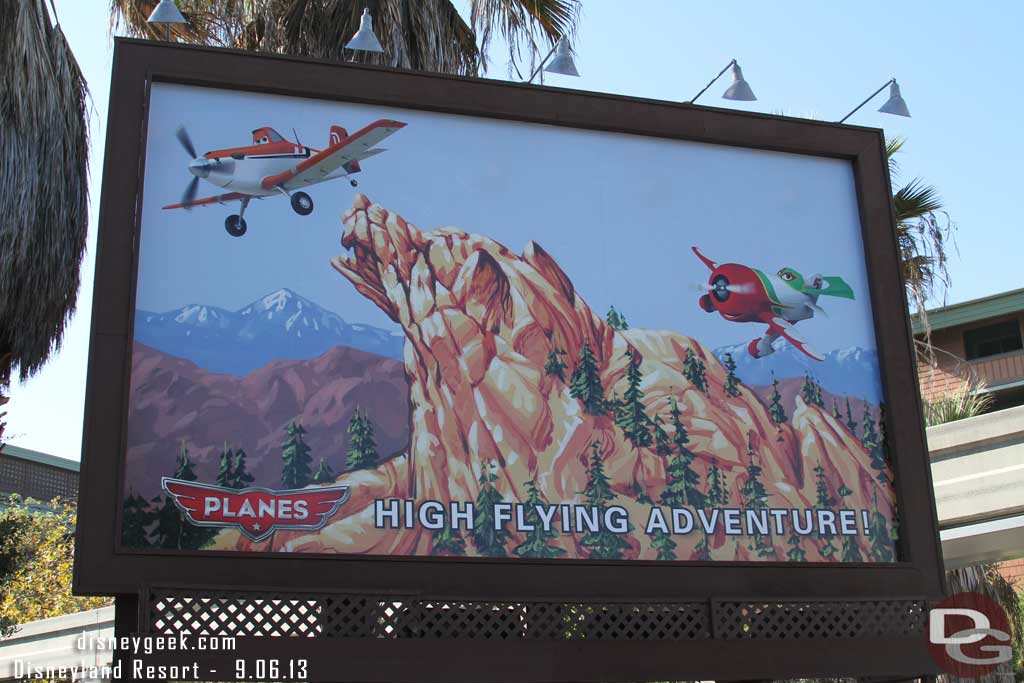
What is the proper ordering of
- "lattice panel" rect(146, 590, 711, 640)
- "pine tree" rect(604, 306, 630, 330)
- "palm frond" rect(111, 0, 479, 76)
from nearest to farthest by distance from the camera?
"lattice panel" rect(146, 590, 711, 640) → "pine tree" rect(604, 306, 630, 330) → "palm frond" rect(111, 0, 479, 76)

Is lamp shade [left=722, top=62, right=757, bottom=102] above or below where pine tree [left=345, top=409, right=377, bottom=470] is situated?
above

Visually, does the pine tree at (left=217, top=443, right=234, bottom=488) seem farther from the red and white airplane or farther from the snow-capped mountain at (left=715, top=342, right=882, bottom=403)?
the snow-capped mountain at (left=715, top=342, right=882, bottom=403)

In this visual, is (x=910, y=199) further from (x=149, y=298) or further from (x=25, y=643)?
(x=25, y=643)

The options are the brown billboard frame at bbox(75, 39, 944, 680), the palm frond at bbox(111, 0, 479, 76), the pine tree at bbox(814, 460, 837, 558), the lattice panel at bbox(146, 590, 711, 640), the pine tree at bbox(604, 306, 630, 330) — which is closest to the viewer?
the lattice panel at bbox(146, 590, 711, 640)

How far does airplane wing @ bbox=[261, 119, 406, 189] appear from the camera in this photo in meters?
10.5

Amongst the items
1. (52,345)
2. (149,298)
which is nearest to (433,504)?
(149,298)

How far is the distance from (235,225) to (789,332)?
17.5ft

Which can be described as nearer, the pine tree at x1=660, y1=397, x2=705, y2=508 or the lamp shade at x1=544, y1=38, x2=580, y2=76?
the pine tree at x1=660, y1=397, x2=705, y2=508

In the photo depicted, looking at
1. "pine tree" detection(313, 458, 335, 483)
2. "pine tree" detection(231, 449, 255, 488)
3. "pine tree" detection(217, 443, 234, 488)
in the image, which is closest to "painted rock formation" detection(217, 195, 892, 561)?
"pine tree" detection(313, 458, 335, 483)

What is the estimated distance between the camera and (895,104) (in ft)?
41.5

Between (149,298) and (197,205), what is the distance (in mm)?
970

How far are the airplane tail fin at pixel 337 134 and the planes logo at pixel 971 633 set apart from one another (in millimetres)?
7021

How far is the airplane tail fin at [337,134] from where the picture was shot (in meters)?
10.8

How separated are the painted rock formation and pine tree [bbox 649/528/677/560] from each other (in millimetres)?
68
